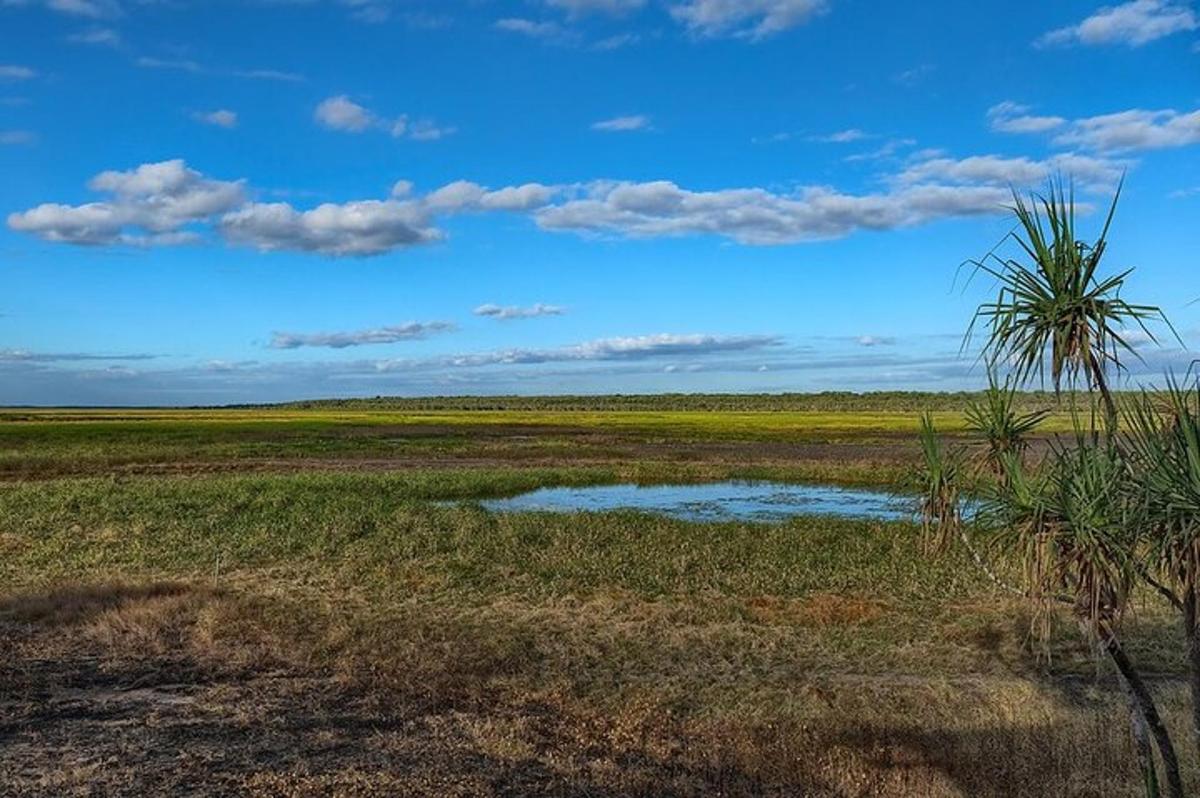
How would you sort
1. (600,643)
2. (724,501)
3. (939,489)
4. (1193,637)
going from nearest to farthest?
(1193,637)
(939,489)
(600,643)
(724,501)

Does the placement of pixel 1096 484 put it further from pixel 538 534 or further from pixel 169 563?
pixel 169 563

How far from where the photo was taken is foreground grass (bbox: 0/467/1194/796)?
8.81 m

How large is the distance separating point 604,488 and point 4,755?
92.6ft

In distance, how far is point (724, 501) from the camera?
31656 millimetres

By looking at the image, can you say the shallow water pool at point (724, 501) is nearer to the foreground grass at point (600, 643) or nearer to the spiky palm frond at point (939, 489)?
the foreground grass at point (600, 643)

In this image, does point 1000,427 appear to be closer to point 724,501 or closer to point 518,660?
point 518,660

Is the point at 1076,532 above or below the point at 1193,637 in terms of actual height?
above

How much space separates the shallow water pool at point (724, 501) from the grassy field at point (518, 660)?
156 inches

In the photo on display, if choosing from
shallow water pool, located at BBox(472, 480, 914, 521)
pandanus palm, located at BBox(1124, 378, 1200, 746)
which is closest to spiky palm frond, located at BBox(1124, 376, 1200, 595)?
pandanus palm, located at BBox(1124, 378, 1200, 746)

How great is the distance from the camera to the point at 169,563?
62.3ft

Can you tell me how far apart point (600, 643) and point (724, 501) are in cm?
1895

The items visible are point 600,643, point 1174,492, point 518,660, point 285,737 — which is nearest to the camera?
point 1174,492

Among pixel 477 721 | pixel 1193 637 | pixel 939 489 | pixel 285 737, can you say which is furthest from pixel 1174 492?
pixel 285 737

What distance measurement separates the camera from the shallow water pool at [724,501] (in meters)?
28.3
